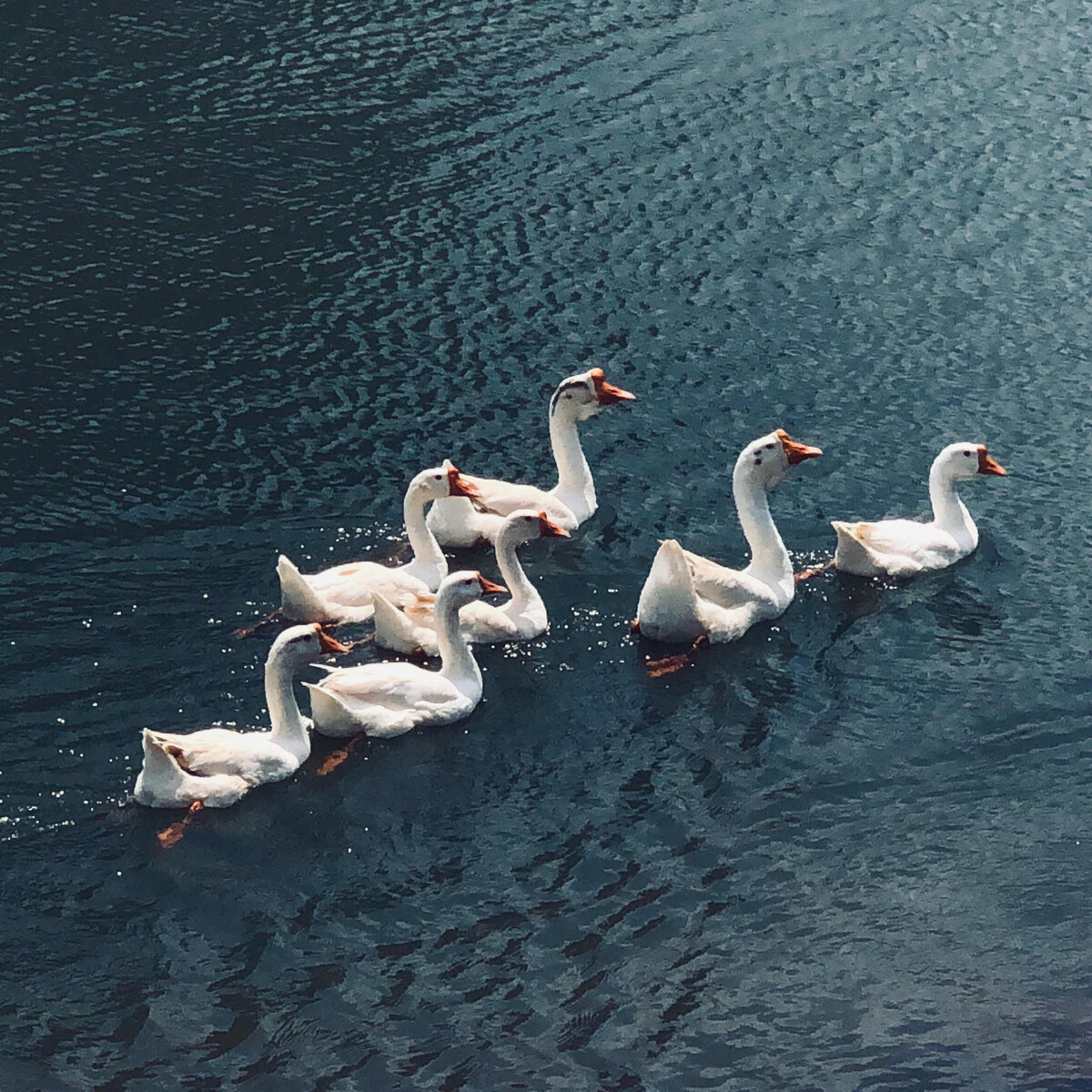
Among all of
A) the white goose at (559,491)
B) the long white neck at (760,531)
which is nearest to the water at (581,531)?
the white goose at (559,491)

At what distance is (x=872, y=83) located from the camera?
43000 mm

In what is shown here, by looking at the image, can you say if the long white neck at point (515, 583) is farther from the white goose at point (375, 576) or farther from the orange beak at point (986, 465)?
the orange beak at point (986, 465)

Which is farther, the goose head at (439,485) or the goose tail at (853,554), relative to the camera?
the goose tail at (853,554)

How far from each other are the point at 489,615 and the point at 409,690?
7.41ft

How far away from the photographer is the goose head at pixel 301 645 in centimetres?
2062

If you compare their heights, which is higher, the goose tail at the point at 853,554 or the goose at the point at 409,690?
the goose at the point at 409,690

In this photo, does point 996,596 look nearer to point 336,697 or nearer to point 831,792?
point 831,792

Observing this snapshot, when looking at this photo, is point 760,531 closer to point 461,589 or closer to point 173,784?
point 461,589

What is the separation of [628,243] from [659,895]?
19.4m

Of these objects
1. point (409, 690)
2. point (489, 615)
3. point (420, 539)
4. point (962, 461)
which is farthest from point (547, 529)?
point (962, 461)

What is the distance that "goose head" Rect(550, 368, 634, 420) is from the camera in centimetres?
2705

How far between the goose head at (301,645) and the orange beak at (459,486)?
4.10 meters

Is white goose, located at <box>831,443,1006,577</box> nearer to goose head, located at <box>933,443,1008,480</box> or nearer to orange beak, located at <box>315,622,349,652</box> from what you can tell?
goose head, located at <box>933,443,1008,480</box>

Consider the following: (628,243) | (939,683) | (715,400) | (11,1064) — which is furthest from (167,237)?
(11,1064)
